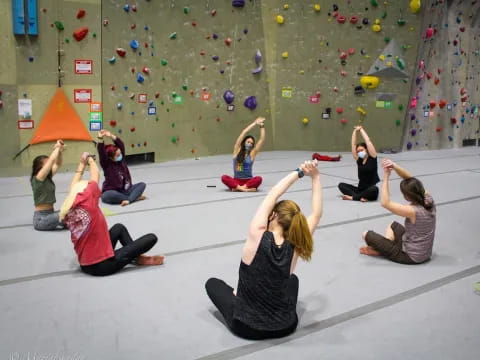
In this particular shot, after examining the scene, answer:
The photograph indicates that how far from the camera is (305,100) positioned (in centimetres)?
1028

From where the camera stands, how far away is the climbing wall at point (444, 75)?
10.6 m

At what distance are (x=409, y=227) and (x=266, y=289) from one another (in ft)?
5.35

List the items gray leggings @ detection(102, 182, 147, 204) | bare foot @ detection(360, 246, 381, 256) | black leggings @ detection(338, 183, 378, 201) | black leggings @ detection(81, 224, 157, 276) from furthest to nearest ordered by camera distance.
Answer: black leggings @ detection(338, 183, 378, 201)
gray leggings @ detection(102, 182, 147, 204)
bare foot @ detection(360, 246, 381, 256)
black leggings @ detection(81, 224, 157, 276)

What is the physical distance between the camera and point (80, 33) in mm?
7207

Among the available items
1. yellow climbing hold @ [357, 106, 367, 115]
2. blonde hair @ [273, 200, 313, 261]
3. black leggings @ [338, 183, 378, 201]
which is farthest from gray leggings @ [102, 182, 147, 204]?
yellow climbing hold @ [357, 106, 367, 115]

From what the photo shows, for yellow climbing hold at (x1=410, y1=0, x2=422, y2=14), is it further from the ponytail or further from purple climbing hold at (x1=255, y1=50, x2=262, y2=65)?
the ponytail

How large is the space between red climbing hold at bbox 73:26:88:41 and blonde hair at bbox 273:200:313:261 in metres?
5.85

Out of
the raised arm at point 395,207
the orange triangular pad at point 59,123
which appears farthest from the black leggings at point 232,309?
the orange triangular pad at point 59,123

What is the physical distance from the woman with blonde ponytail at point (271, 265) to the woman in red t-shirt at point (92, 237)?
1093mm

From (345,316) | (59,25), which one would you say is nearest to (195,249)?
(345,316)

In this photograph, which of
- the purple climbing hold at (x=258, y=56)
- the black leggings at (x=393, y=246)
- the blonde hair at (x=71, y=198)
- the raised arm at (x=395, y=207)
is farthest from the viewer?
the purple climbing hold at (x=258, y=56)

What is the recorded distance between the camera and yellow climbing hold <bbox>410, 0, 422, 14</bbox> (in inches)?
396

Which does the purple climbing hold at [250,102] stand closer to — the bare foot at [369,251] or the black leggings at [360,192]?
the black leggings at [360,192]

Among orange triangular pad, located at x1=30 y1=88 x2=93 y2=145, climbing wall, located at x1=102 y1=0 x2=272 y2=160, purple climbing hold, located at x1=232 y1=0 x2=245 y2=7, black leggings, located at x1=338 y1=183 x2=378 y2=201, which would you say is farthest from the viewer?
purple climbing hold, located at x1=232 y1=0 x2=245 y2=7
